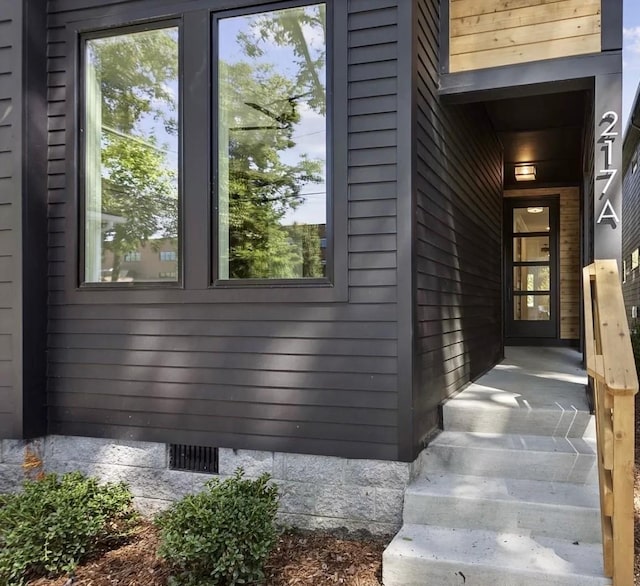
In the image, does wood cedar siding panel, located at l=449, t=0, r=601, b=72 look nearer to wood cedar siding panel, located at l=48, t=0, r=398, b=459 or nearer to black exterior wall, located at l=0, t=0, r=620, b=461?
black exterior wall, located at l=0, t=0, r=620, b=461

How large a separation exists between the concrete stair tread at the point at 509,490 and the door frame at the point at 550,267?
Answer: 537cm

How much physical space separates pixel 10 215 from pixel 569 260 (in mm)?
7117

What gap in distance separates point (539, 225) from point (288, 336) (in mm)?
6268

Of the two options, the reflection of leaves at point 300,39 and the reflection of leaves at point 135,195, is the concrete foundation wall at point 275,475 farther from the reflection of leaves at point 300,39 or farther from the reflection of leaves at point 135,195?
the reflection of leaves at point 300,39

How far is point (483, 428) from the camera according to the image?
12.1ft

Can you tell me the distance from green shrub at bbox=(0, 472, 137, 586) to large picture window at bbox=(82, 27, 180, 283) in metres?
1.34

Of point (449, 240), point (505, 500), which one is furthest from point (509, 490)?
point (449, 240)

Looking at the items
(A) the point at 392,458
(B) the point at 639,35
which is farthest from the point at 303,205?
(B) the point at 639,35

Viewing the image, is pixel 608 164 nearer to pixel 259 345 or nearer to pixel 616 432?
pixel 616 432

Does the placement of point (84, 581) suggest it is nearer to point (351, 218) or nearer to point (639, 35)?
point (351, 218)

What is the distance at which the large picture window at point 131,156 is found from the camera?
150 inches

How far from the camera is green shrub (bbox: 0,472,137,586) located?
2973mm

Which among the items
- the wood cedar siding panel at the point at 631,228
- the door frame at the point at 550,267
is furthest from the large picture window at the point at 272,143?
the wood cedar siding panel at the point at 631,228

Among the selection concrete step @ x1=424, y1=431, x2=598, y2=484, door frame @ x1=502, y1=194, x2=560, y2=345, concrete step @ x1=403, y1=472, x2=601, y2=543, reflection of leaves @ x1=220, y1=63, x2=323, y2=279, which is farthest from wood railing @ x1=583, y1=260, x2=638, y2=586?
door frame @ x1=502, y1=194, x2=560, y2=345
